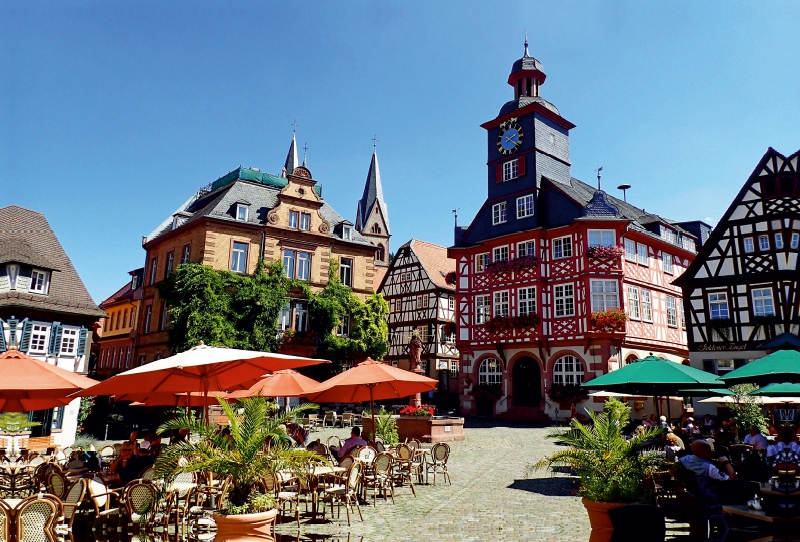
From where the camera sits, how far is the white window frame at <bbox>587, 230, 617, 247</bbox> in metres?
29.4

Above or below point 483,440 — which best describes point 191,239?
above

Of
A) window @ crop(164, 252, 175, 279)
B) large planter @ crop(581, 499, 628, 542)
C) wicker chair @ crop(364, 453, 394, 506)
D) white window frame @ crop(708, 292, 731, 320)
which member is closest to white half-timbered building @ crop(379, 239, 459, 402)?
window @ crop(164, 252, 175, 279)

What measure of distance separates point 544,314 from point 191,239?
62.7ft

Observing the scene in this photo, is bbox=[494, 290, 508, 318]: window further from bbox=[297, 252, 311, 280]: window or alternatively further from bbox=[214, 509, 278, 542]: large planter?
bbox=[214, 509, 278, 542]: large planter

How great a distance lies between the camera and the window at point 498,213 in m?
33.6

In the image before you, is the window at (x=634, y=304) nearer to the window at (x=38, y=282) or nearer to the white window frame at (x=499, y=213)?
the white window frame at (x=499, y=213)

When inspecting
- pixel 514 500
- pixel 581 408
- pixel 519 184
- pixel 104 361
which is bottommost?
pixel 514 500

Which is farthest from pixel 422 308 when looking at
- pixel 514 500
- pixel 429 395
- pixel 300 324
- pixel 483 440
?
pixel 514 500

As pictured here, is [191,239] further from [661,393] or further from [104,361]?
[661,393]

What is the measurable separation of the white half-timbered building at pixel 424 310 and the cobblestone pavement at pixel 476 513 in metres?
25.5

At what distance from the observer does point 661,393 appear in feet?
46.0

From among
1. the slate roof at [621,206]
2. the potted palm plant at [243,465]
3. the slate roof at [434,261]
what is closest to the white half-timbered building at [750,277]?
the slate roof at [621,206]

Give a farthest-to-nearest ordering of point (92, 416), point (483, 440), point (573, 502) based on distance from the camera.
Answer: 1. point (92, 416)
2. point (483, 440)
3. point (573, 502)

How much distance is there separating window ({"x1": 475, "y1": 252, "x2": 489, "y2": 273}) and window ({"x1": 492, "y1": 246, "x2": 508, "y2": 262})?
2.29 ft
